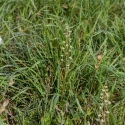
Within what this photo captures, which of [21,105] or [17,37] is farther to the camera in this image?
[17,37]

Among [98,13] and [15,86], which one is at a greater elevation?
[98,13]

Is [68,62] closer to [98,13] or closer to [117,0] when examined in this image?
[98,13]

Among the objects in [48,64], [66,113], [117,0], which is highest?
[117,0]

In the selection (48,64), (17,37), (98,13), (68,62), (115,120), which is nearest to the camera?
(115,120)

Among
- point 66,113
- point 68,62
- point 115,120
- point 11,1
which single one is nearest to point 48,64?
point 68,62

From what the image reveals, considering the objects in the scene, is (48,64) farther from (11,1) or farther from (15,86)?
(11,1)

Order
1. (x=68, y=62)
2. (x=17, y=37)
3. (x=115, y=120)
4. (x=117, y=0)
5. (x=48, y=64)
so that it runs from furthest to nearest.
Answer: (x=117, y=0), (x=17, y=37), (x=48, y=64), (x=68, y=62), (x=115, y=120)

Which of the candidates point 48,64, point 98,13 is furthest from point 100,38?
point 48,64
